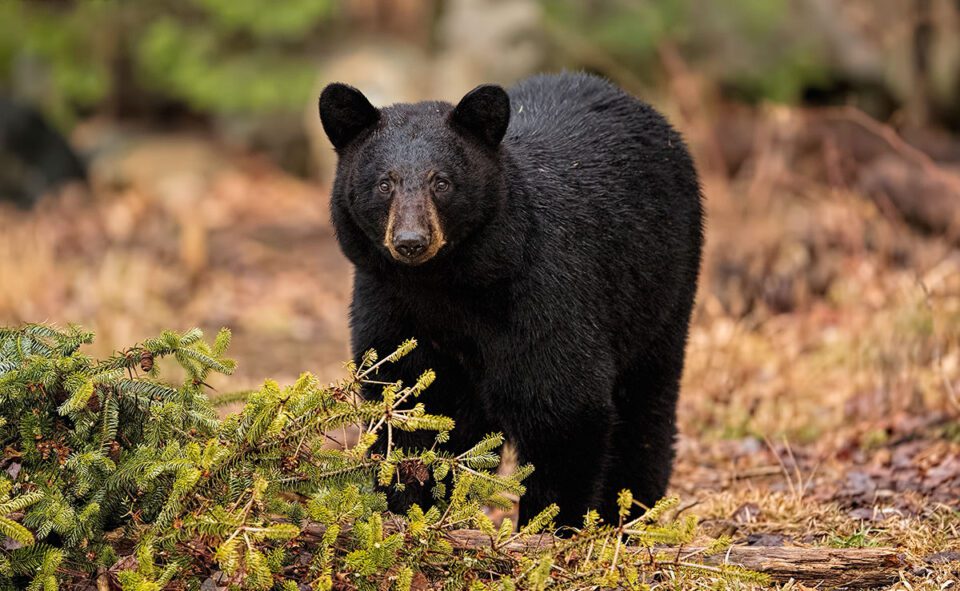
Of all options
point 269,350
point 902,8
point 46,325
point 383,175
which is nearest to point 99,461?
point 46,325

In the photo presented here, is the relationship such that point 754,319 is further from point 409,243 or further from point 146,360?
point 146,360

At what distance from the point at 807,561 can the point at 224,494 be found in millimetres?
1839

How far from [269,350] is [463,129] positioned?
5175 mm

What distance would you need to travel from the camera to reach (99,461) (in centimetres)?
351

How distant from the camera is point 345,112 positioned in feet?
14.0

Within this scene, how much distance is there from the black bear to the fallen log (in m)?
0.60

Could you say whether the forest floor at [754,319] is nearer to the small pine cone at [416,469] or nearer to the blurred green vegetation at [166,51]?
the blurred green vegetation at [166,51]

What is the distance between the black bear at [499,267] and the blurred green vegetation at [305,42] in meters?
7.82

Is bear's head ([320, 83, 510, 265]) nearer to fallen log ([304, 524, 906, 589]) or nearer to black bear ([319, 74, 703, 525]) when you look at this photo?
black bear ([319, 74, 703, 525])

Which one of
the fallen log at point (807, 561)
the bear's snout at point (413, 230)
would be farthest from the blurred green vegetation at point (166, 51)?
the fallen log at point (807, 561)

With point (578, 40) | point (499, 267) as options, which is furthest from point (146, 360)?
point (578, 40)

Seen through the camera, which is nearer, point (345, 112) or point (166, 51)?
point (345, 112)

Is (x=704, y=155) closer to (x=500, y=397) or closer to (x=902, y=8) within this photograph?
(x=902, y=8)

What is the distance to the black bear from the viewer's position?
13.6 ft
